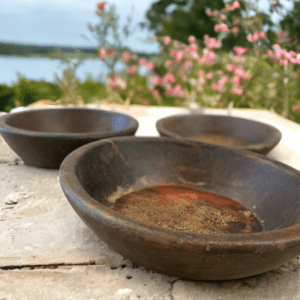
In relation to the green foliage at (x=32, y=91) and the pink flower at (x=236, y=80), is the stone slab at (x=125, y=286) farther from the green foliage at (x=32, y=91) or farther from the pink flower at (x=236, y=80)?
the pink flower at (x=236, y=80)

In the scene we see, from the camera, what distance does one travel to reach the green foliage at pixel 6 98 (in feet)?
10.1

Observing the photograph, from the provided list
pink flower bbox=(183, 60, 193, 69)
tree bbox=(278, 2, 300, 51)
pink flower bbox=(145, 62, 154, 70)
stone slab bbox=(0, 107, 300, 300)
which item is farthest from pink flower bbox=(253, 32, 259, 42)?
stone slab bbox=(0, 107, 300, 300)

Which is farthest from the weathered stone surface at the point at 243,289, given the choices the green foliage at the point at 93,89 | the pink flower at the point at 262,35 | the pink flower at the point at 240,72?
the green foliage at the point at 93,89

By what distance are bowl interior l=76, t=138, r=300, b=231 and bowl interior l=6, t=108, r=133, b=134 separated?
0.39 meters

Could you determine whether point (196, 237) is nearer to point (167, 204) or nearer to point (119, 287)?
point (119, 287)

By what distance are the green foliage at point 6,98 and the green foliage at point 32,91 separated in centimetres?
9

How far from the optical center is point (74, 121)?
1648mm

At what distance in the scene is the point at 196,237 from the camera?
53 centimetres

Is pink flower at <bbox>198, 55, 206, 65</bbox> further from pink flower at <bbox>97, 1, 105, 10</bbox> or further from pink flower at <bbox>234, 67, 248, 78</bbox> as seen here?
pink flower at <bbox>97, 1, 105, 10</bbox>

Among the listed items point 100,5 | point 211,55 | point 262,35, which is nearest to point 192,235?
point 100,5

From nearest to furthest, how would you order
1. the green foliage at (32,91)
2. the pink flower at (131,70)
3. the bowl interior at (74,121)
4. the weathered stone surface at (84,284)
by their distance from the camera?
the weathered stone surface at (84,284), the bowl interior at (74,121), the green foliage at (32,91), the pink flower at (131,70)

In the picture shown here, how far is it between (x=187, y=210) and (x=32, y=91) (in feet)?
9.76

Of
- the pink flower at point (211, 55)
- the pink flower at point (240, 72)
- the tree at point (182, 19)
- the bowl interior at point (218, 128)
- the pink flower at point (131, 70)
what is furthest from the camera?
the tree at point (182, 19)

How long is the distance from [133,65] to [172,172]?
3634 mm
